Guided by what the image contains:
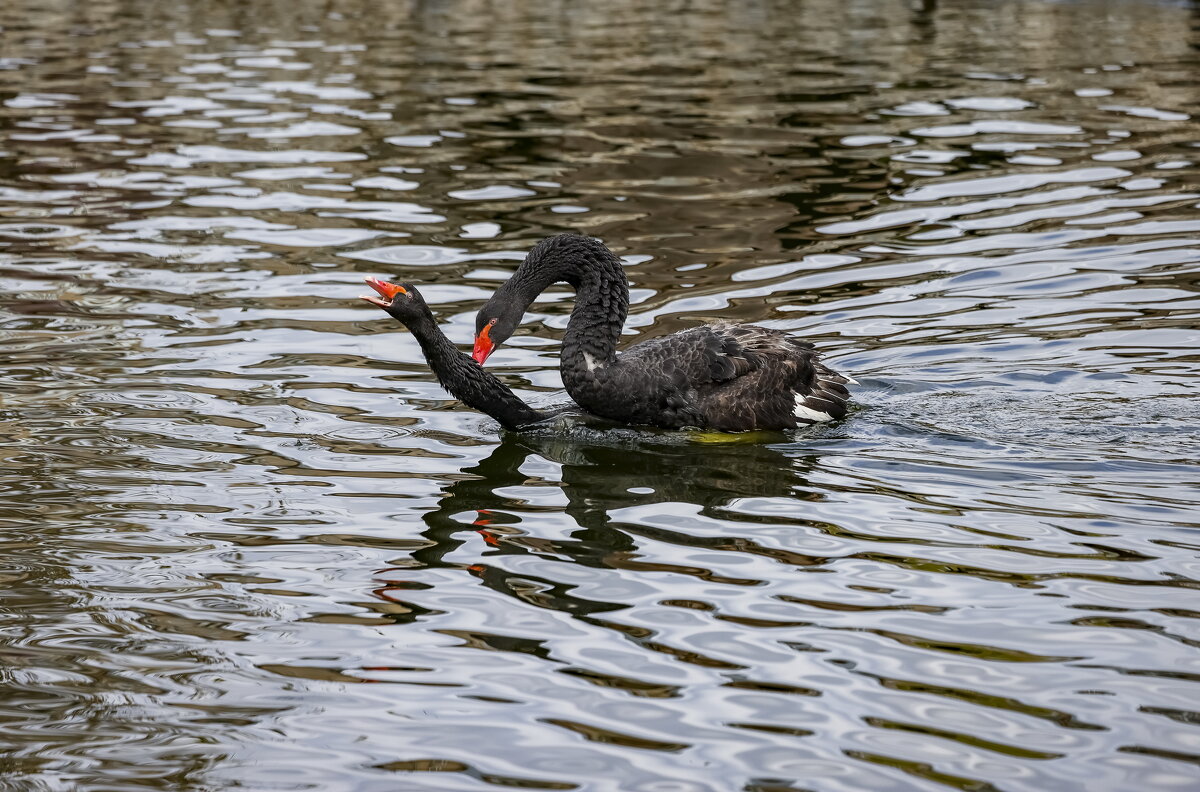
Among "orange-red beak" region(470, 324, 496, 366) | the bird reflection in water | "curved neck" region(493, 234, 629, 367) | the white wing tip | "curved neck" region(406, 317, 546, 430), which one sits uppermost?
"curved neck" region(493, 234, 629, 367)

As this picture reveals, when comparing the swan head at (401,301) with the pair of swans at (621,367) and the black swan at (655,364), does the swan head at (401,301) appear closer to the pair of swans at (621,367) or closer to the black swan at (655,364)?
the pair of swans at (621,367)

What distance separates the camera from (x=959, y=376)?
8922 millimetres

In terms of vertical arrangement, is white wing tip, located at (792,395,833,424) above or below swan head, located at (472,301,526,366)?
below

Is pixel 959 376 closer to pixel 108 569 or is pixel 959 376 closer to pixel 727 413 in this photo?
pixel 727 413

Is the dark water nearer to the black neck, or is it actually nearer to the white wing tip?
the white wing tip

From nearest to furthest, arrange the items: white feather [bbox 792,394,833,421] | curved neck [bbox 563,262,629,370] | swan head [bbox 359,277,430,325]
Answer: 1. swan head [bbox 359,277,430,325]
2. curved neck [bbox 563,262,629,370]
3. white feather [bbox 792,394,833,421]

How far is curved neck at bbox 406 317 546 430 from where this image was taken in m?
7.98

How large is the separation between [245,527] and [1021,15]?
21592 mm

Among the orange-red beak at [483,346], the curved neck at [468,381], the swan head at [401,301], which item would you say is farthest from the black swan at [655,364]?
the swan head at [401,301]

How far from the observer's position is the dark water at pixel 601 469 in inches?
189

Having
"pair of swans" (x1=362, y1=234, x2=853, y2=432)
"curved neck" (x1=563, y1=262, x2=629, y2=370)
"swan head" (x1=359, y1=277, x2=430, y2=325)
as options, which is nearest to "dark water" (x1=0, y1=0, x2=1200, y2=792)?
"pair of swans" (x1=362, y1=234, x2=853, y2=432)

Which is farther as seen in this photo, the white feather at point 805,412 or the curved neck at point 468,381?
the white feather at point 805,412

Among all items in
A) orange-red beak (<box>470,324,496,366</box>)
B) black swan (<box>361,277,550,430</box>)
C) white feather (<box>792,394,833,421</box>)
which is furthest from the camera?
white feather (<box>792,394,833,421</box>)

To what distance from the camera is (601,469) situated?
25.1 feet
